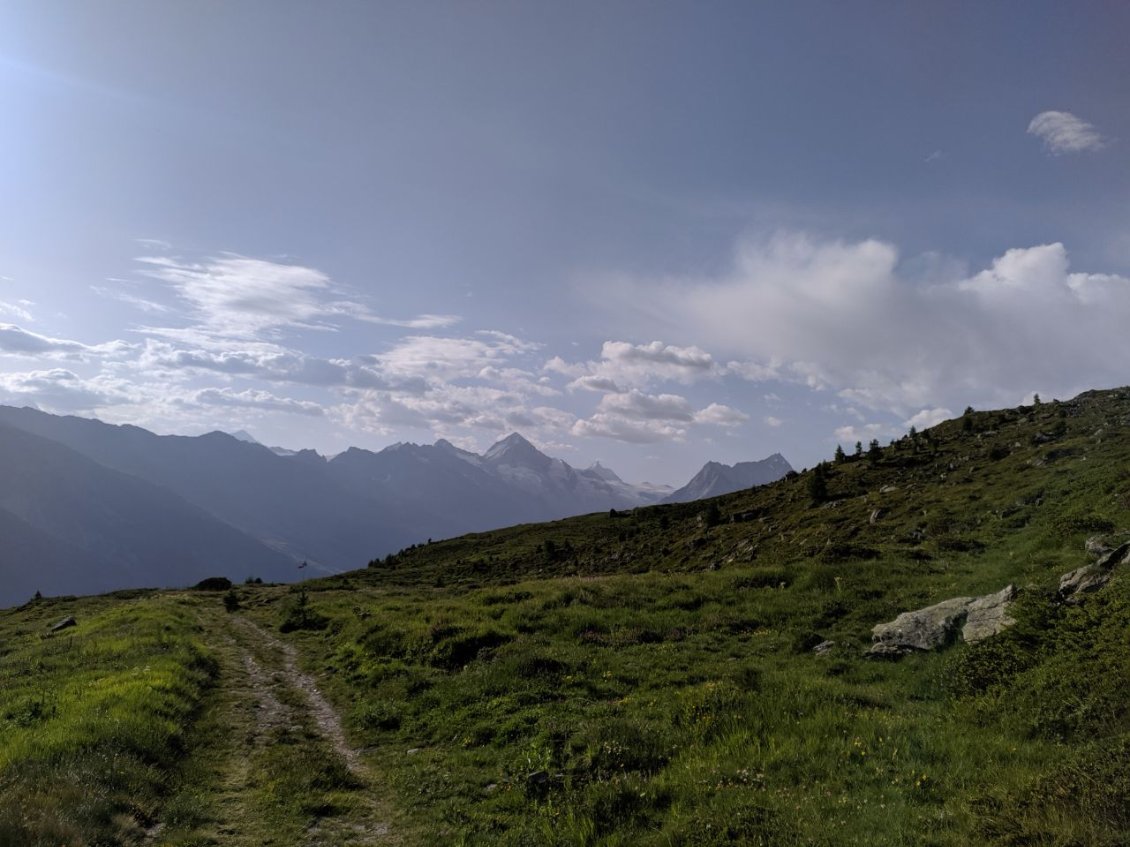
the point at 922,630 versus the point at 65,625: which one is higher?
the point at 922,630

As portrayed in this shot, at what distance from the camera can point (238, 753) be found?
15.8 metres

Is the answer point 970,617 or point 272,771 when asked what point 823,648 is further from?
point 272,771

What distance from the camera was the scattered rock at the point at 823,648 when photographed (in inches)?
724

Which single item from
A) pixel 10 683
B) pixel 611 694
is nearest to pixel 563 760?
pixel 611 694

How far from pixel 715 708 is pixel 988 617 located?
8750 mm

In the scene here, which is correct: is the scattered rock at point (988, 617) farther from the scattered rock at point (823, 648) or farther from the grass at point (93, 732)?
the grass at point (93, 732)

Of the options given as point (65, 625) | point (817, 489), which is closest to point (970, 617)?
point (817, 489)

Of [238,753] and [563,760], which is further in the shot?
[238,753]

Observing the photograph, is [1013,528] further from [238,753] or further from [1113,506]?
[238,753]

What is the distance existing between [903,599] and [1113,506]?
1178cm


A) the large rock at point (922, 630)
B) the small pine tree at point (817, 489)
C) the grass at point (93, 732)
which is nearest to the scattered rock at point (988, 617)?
the large rock at point (922, 630)

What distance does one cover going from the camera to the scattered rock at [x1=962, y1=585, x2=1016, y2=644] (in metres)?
15.0

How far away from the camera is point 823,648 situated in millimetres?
18797

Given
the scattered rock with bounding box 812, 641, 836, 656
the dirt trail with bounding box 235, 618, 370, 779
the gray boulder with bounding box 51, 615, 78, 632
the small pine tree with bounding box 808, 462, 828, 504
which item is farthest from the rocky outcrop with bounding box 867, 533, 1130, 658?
the gray boulder with bounding box 51, 615, 78, 632
